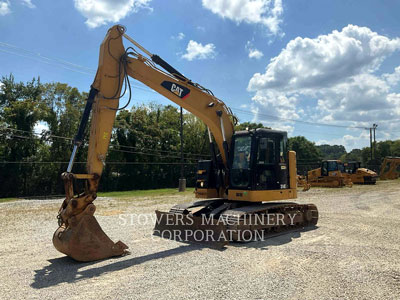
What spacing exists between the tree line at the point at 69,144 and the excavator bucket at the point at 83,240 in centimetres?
1851

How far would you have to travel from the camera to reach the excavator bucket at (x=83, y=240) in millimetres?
5824

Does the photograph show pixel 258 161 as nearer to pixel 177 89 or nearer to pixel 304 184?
pixel 177 89

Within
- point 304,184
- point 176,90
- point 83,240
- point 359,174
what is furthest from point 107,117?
point 359,174

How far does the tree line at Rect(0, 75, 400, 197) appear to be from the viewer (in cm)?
2833

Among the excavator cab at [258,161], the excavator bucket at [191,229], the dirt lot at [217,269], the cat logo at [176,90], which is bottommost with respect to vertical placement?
the dirt lot at [217,269]

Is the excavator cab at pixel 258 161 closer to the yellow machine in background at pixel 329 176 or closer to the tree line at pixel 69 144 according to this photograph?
the tree line at pixel 69 144

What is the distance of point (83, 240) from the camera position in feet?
19.5

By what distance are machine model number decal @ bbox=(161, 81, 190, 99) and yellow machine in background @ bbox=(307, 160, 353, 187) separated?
2278cm

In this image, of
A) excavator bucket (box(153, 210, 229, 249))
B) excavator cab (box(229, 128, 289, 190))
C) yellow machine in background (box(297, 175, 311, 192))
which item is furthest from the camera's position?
yellow machine in background (box(297, 175, 311, 192))

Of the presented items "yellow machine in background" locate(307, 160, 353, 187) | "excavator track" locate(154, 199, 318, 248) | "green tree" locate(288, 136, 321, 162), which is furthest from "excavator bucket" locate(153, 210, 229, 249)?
"green tree" locate(288, 136, 321, 162)

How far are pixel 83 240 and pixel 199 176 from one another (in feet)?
13.5

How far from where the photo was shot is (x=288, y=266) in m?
5.72

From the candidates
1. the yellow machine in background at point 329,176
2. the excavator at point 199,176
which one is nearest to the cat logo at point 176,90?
the excavator at point 199,176

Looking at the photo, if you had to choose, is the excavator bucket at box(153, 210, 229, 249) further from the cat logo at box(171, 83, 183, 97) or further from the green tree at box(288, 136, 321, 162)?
the green tree at box(288, 136, 321, 162)
